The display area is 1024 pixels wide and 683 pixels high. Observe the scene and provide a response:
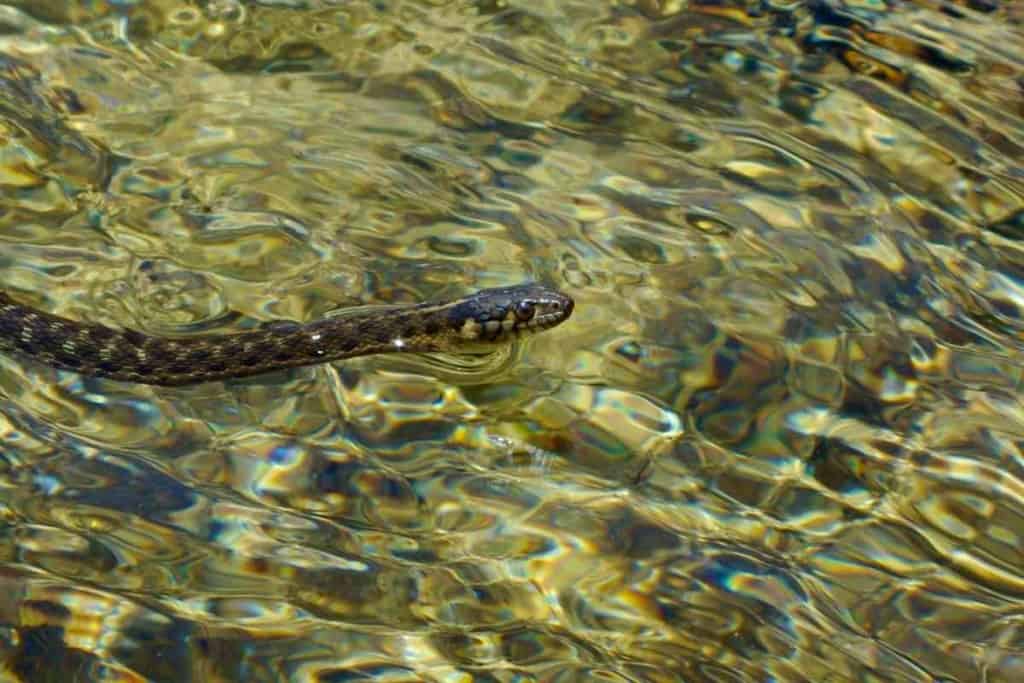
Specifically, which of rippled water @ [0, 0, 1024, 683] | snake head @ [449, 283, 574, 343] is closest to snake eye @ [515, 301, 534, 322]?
snake head @ [449, 283, 574, 343]

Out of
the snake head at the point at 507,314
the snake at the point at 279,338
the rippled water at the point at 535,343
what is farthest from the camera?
the snake head at the point at 507,314

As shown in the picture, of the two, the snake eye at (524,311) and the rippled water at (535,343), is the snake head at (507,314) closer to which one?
the snake eye at (524,311)

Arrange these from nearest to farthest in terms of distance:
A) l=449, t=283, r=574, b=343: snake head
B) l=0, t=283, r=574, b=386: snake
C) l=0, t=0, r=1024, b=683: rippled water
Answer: l=0, t=0, r=1024, b=683: rippled water
l=0, t=283, r=574, b=386: snake
l=449, t=283, r=574, b=343: snake head

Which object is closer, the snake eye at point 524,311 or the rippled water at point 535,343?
the rippled water at point 535,343

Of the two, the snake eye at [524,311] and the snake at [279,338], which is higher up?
the snake eye at [524,311]

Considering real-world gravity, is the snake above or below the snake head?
below

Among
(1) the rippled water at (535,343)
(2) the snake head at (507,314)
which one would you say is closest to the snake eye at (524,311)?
(2) the snake head at (507,314)

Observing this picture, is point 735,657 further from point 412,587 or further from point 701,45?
point 701,45

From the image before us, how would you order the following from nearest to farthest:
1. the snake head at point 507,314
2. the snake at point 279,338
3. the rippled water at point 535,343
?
the rippled water at point 535,343, the snake at point 279,338, the snake head at point 507,314

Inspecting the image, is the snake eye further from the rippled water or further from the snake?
the rippled water
